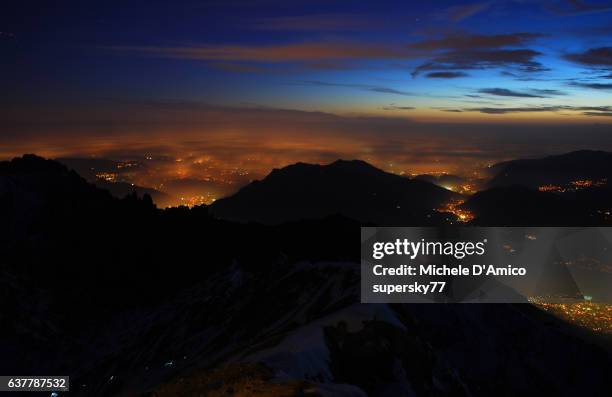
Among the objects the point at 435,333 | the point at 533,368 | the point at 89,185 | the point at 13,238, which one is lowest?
the point at 533,368

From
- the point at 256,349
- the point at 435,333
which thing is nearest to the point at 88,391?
the point at 256,349

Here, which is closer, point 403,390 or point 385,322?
point 403,390

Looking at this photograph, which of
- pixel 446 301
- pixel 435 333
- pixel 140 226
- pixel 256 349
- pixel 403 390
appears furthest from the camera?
pixel 140 226

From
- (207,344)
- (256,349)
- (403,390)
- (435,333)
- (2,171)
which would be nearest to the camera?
(403,390)

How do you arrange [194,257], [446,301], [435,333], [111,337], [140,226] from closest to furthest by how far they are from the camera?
[435,333] < [446,301] < [111,337] < [194,257] < [140,226]

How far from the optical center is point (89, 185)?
151875 mm

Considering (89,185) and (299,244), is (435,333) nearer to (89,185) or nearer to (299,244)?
(299,244)

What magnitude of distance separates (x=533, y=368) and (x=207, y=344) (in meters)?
62.4

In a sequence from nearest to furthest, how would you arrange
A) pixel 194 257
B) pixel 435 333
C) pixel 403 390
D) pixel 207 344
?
1. pixel 403 390
2. pixel 207 344
3. pixel 435 333
4. pixel 194 257

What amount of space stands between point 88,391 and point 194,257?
53.1 meters

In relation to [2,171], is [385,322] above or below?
below

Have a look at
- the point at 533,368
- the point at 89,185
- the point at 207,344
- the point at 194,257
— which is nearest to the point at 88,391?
the point at 207,344

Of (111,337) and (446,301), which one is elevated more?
(446,301)

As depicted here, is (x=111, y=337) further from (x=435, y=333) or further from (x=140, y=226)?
(x=435, y=333)
